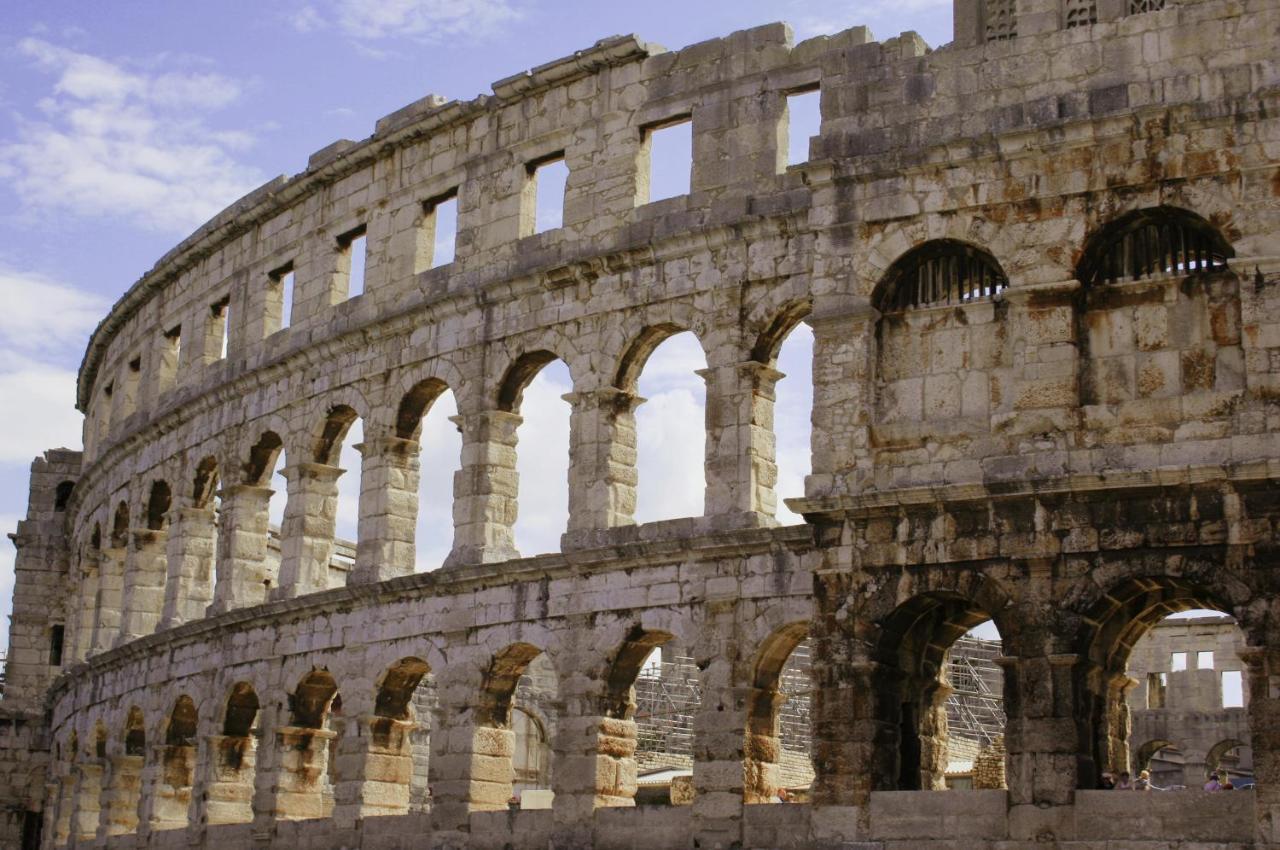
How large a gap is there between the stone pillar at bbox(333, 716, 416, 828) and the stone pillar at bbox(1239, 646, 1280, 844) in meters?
10.8

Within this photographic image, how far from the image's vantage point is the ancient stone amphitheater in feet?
54.1

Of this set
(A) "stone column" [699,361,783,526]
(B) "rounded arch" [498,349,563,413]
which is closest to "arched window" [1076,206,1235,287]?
(A) "stone column" [699,361,783,526]

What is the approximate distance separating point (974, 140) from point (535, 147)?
23.6 ft

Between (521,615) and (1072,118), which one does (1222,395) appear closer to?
(1072,118)

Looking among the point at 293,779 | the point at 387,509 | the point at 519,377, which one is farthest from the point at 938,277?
the point at 293,779

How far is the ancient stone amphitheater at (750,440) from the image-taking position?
16.5 m

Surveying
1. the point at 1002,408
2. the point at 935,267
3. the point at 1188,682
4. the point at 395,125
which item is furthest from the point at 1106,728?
the point at 1188,682

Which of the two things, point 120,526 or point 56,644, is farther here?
point 56,644

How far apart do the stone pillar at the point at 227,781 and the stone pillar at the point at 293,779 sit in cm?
125

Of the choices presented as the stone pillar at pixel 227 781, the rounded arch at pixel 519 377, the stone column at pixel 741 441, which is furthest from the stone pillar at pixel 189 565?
the stone column at pixel 741 441

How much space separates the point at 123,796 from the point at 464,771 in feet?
30.1

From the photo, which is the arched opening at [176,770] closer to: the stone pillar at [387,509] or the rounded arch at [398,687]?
the stone pillar at [387,509]

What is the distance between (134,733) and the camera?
29219mm

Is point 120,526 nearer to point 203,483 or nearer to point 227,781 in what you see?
point 203,483
